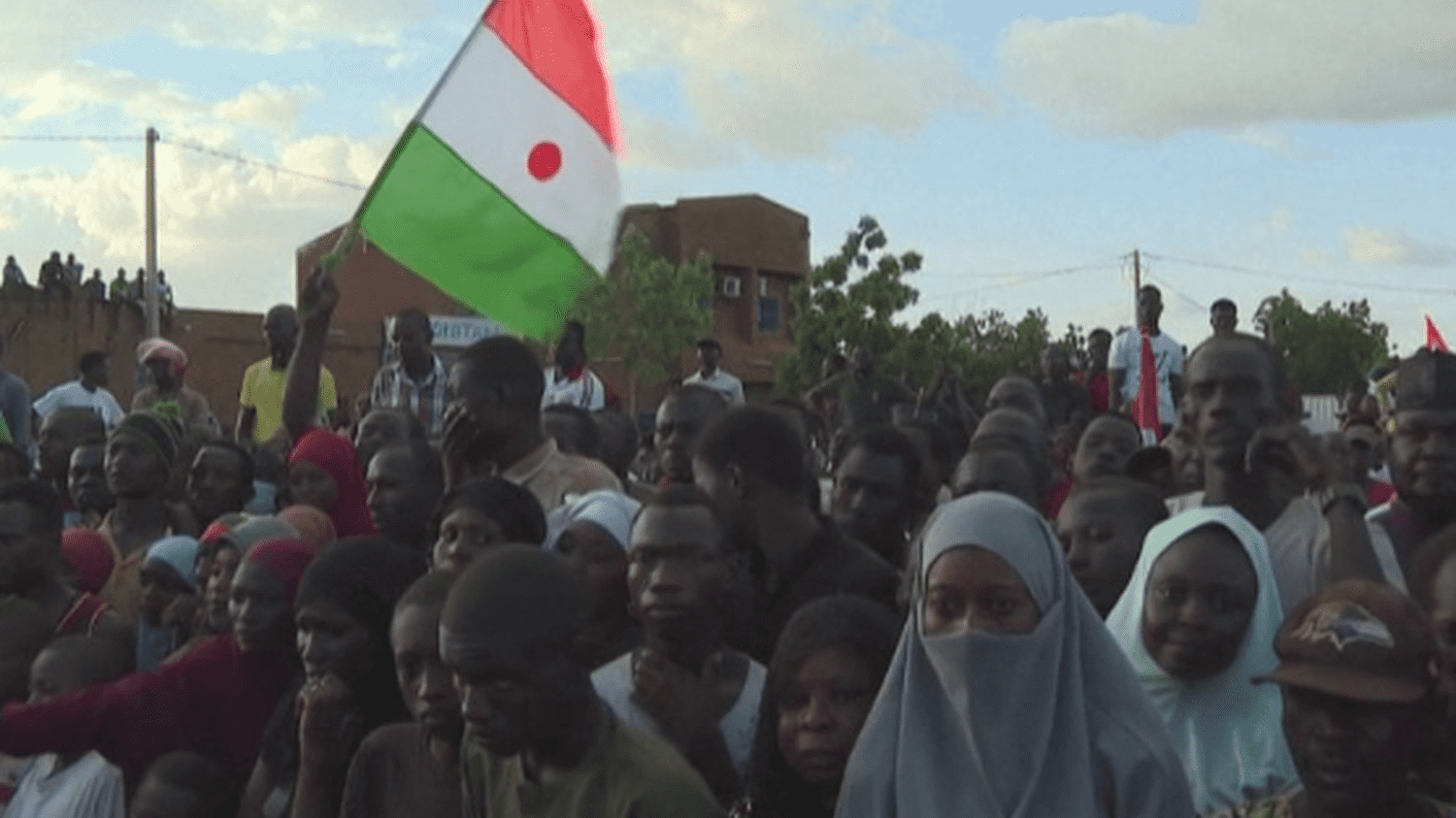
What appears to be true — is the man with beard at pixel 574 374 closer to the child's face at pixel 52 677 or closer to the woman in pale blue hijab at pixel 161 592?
the woman in pale blue hijab at pixel 161 592

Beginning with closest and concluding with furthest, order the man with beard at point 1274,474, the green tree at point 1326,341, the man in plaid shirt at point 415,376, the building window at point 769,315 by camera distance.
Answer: the man with beard at point 1274,474 → the man in plaid shirt at point 415,376 → the building window at point 769,315 → the green tree at point 1326,341

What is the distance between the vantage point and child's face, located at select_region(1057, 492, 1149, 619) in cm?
440

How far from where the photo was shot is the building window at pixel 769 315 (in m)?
48.0

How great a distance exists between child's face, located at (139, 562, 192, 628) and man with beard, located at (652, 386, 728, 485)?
1.87 meters

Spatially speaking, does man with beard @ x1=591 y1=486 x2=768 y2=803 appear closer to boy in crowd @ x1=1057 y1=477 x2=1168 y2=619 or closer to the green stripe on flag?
boy in crowd @ x1=1057 y1=477 x2=1168 y2=619

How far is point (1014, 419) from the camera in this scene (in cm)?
647

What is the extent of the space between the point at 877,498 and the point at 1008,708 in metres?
2.17

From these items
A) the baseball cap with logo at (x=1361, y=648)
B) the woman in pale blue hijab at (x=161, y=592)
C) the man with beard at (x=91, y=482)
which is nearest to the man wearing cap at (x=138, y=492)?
the man with beard at (x=91, y=482)

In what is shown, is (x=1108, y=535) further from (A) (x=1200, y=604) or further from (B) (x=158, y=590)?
(B) (x=158, y=590)

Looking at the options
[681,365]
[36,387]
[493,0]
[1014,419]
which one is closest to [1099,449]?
[1014,419]

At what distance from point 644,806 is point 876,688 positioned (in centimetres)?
54

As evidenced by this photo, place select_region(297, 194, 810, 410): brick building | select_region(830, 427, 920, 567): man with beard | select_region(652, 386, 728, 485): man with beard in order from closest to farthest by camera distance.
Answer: select_region(830, 427, 920, 567): man with beard, select_region(652, 386, 728, 485): man with beard, select_region(297, 194, 810, 410): brick building

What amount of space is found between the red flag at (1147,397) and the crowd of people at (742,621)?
10.5 ft

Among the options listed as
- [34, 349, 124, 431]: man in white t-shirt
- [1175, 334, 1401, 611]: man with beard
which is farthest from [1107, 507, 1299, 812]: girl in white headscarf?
[34, 349, 124, 431]: man in white t-shirt
